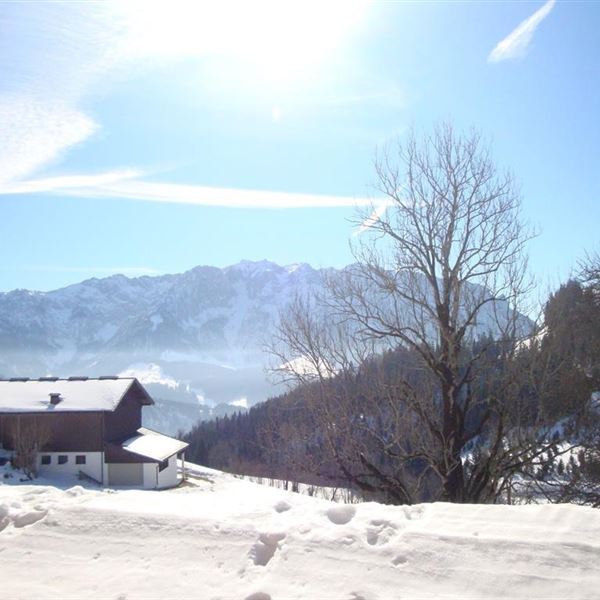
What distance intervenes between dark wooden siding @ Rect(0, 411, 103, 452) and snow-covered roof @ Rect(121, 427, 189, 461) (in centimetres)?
222

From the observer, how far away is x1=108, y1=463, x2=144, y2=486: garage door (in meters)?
38.0

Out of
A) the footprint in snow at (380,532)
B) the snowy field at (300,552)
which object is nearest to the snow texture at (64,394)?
the snowy field at (300,552)

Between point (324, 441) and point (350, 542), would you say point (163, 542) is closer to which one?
point (350, 542)

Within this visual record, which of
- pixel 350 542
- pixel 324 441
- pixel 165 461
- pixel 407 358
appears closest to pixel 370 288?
pixel 407 358

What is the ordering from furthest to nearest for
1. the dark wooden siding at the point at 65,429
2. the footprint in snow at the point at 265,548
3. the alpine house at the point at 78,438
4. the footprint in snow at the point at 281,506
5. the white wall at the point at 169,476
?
the white wall at the point at 169,476
the dark wooden siding at the point at 65,429
the alpine house at the point at 78,438
the footprint in snow at the point at 281,506
the footprint in snow at the point at 265,548

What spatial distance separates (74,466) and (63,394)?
514 cm

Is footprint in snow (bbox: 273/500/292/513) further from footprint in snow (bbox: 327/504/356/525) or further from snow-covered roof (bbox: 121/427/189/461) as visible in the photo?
snow-covered roof (bbox: 121/427/189/461)

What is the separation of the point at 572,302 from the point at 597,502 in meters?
5.04

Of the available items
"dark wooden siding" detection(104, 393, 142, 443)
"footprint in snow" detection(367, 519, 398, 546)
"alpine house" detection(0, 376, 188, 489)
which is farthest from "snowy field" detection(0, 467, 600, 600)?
"dark wooden siding" detection(104, 393, 142, 443)

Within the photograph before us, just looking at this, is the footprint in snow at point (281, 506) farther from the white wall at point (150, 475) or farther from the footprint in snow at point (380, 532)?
the white wall at point (150, 475)

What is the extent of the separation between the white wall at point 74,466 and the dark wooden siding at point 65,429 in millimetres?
274

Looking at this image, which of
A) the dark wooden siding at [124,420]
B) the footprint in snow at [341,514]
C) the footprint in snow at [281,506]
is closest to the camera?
the footprint in snow at [341,514]

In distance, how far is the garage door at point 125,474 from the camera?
3797cm

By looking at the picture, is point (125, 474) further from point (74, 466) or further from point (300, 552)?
point (300, 552)
